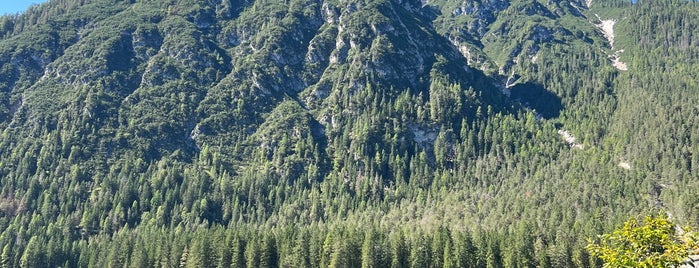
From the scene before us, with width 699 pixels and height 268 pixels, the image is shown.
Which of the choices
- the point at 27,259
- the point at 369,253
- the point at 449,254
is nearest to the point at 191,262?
the point at 369,253

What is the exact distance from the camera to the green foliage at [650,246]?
20.4 m

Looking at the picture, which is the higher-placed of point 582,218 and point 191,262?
point 582,218

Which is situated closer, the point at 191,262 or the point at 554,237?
the point at 191,262

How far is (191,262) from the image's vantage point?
5340 inches

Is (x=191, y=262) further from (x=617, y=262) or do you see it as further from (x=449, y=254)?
(x=617, y=262)

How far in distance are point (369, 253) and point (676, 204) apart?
112588mm

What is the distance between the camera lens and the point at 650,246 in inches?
854

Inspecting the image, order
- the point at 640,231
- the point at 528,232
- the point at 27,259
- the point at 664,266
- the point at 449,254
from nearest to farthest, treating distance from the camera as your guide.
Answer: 1. the point at 664,266
2. the point at 640,231
3. the point at 449,254
4. the point at 528,232
5. the point at 27,259

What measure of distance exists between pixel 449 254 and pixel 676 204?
3753 inches

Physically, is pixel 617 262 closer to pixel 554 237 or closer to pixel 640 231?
pixel 640 231

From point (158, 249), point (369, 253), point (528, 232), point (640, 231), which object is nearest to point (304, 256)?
point (369, 253)

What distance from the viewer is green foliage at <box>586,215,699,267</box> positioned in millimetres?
20406

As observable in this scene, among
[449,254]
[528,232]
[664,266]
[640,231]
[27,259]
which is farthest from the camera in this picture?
[27,259]

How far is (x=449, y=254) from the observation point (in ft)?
433
